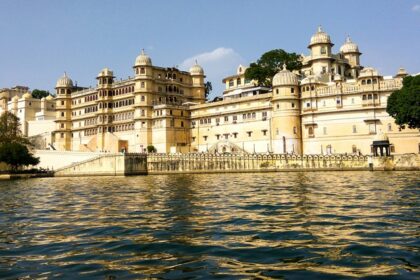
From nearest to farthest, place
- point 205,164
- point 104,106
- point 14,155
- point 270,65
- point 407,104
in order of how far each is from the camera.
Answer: point 407,104, point 14,155, point 205,164, point 270,65, point 104,106

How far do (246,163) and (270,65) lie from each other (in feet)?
90.9

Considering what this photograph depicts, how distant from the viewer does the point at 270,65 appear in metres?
84.4

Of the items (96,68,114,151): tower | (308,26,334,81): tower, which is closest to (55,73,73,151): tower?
(96,68,114,151): tower

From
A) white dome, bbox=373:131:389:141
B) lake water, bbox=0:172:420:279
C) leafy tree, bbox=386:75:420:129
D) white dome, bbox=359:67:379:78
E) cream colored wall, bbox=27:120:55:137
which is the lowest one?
lake water, bbox=0:172:420:279

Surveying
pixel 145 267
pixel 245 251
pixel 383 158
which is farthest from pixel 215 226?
pixel 383 158

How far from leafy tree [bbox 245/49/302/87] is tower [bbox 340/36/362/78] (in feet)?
30.7

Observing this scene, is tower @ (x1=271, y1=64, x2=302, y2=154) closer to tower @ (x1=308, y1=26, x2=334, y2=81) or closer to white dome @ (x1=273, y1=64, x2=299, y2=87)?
white dome @ (x1=273, y1=64, x2=299, y2=87)

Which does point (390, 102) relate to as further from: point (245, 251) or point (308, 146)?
point (245, 251)

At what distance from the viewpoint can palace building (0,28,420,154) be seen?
6556 centimetres

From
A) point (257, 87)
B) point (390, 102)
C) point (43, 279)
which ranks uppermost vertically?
point (257, 87)

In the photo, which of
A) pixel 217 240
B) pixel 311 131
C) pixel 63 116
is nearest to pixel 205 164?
pixel 311 131

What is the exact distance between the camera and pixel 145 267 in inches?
428

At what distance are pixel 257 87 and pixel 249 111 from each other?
552 cm

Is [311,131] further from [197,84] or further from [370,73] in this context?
[197,84]
